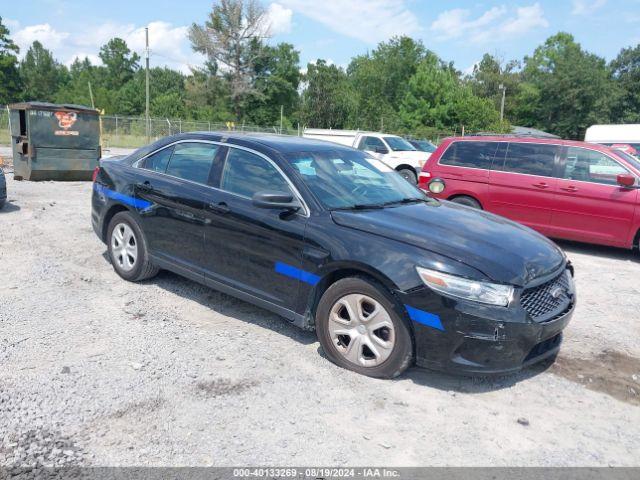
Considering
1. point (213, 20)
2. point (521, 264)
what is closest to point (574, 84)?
point (213, 20)

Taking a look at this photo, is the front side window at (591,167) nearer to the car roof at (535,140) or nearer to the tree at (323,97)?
the car roof at (535,140)

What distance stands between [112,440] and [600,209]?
7.29 metres

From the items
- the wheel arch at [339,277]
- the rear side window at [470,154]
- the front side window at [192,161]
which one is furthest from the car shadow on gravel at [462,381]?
the rear side window at [470,154]

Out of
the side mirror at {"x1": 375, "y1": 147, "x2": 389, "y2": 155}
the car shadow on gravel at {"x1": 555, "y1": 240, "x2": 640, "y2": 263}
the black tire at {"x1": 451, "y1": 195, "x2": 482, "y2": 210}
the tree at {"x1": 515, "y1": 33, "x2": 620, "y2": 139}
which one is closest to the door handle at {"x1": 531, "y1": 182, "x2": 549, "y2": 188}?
the black tire at {"x1": 451, "y1": 195, "x2": 482, "y2": 210}

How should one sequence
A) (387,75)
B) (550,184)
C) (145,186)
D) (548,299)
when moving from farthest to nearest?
(387,75) < (550,184) < (145,186) < (548,299)

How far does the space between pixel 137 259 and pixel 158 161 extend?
3.30 ft

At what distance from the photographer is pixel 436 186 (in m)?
9.14

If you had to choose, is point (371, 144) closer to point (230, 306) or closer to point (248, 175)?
point (230, 306)

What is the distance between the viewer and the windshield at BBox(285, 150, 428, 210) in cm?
434

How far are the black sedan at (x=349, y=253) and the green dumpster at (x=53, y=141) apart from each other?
9.24 meters

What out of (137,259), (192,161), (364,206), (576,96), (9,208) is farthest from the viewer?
(576,96)

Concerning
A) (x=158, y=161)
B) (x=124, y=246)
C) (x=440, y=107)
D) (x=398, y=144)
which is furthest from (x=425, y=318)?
(x=440, y=107)

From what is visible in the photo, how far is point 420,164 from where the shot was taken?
17578mm

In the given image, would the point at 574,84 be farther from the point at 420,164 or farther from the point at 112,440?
the point at 112,440
